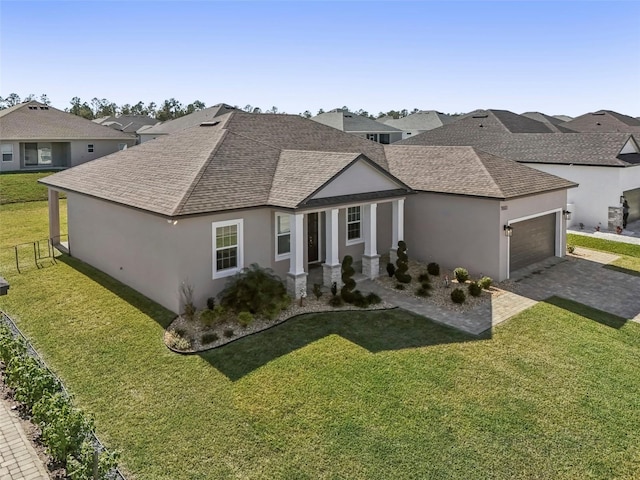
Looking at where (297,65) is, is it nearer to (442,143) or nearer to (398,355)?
(442,143)

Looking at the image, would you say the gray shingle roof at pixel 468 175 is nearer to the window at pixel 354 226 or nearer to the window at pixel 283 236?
the window at pixel 354 226

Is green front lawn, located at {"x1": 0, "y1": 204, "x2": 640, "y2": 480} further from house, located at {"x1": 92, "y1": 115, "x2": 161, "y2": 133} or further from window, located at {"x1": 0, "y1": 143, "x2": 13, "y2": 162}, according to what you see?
house, located at {"x1": 92, "y1": 115, "x2": 161, "y2": 133}

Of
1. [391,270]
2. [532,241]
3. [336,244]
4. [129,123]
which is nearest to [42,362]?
[336,244]

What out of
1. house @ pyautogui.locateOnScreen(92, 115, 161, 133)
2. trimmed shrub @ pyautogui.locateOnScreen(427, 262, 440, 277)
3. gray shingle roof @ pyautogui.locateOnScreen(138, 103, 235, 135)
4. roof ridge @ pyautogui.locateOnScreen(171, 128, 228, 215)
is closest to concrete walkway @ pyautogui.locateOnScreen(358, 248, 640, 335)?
trimmed shrub @ pyautogui.locateOnScreen(427, 262, 440, 277)

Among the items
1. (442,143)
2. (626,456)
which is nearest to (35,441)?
(626,456)

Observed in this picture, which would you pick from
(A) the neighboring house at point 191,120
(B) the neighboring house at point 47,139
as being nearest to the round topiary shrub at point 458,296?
(A) the neighboring house at point 191,120

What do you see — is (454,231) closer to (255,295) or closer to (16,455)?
(255,295)
